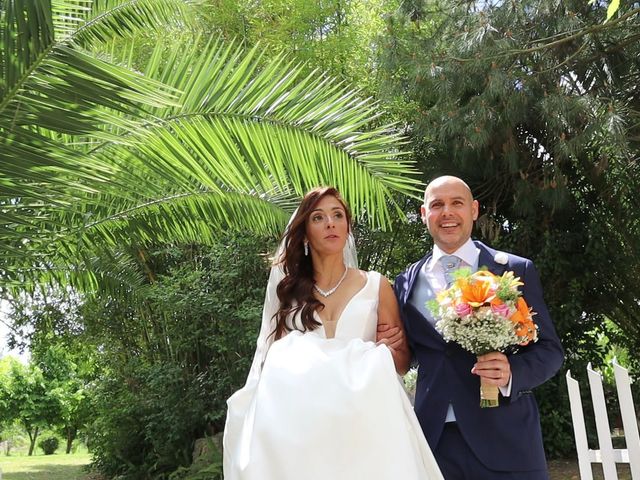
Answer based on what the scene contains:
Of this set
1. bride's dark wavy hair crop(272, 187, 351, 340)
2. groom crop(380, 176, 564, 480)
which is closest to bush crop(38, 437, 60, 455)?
bride's dark wavy hair crop(272, 187, 351, 340)

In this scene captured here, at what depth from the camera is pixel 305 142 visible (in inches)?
152

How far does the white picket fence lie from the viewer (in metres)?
3.31

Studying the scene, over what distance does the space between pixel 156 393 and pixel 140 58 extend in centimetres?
418

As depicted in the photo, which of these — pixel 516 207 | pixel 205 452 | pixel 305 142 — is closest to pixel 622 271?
pixel 516 207

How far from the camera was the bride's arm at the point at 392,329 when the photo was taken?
2893mm

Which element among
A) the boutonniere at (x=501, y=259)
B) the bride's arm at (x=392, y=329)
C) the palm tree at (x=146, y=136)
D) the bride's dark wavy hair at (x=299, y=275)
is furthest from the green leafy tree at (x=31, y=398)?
the boutonniere at (x=501, y=259)

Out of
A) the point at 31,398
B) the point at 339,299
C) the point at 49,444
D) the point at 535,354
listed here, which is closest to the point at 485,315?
the point at 535,354

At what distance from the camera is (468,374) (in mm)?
2656

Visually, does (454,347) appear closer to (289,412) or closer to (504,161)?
(289,412)

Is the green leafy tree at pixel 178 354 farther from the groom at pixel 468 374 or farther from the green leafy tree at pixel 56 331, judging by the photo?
the groom at pixel 468 374

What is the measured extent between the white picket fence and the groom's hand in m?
0.88

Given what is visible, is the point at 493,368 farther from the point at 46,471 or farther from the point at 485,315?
the point at 46,471

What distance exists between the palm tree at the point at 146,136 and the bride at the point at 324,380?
706 mm

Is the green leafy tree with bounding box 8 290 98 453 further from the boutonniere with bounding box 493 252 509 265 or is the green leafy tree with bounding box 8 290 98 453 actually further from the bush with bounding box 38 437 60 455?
the bush with bounding box 38 437 60 455
